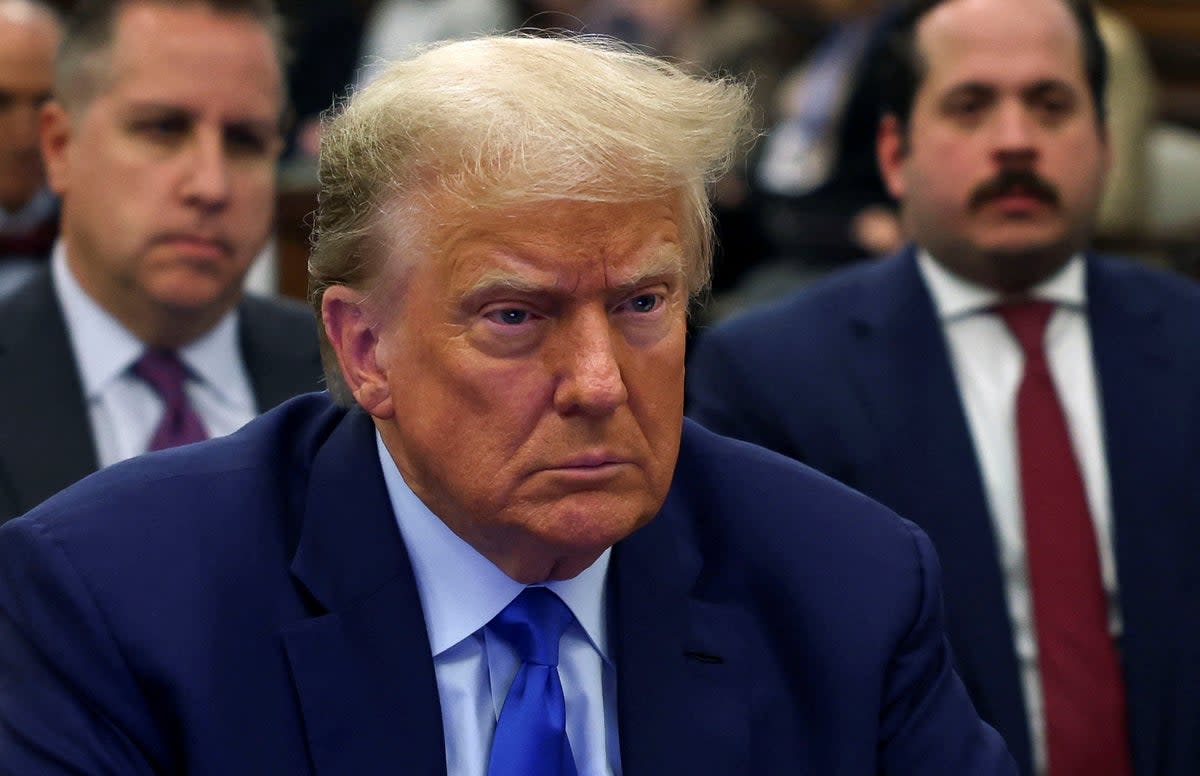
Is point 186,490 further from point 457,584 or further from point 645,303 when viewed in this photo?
point 645,303

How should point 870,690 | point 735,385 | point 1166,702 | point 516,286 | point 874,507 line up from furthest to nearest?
point 735,385, point 1166,702, point 874,507, point 870,690, point 516,286

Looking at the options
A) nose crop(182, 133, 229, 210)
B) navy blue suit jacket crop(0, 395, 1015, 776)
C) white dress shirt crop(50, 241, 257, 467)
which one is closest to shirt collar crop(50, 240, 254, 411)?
white dress shirt crop(50, 241, 257, 467)

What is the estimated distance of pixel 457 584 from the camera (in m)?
1.90

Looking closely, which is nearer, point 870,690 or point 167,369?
point 870,690

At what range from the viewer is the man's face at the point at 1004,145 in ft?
9.95

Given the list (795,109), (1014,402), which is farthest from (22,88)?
(795,109)

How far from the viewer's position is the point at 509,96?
1741 millimetres

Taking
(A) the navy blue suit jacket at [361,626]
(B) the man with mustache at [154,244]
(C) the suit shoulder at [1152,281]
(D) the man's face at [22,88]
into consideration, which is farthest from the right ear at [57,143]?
(C) the suit shoulder at [1152,281]

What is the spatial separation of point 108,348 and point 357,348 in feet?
4.01

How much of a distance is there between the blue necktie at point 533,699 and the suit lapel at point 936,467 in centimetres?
108

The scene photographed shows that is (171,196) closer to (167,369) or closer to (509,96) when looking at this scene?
(167,369)

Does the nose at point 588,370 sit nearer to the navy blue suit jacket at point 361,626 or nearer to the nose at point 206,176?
the navy blue suit jacket at point 361,626

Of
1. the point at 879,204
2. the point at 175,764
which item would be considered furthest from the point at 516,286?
the point at 879,204

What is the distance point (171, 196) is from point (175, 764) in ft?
4.60
